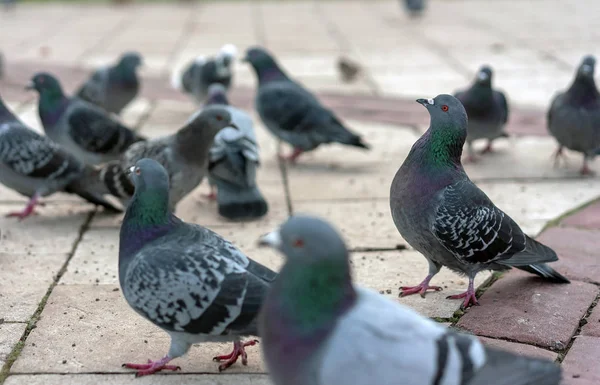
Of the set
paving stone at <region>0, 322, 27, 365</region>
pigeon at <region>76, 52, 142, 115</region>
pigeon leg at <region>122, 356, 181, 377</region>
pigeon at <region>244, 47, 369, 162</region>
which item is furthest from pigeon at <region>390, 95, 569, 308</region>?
pigeon at <region>76, 52, 142, 115</region>

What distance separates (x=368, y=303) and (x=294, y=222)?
40 cm

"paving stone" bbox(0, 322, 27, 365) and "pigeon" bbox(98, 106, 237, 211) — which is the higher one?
"pigeon" bbox(98, 106, 237, 211)

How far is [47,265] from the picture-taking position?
5051 mm

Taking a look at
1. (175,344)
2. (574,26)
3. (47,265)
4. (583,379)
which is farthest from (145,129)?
(574,26)

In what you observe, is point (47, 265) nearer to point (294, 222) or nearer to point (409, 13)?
point (294, 222)

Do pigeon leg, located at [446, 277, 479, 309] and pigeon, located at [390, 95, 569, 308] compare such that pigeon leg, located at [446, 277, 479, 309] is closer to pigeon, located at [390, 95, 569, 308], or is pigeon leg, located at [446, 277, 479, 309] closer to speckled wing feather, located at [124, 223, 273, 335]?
pigeon, located at [390, 95, 569, 308]

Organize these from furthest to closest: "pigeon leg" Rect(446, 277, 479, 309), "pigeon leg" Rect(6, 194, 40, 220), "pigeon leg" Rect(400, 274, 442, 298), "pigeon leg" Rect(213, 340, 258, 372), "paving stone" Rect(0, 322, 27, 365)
Answer: "pigeon leg" Rect(6, 194, 40, 220) → "pigeon leg" Rect(400, 274, 442, 298) → "pigeon leg" Rect(446, 277, 479, 309) → "paving stone" Rect(0, 322, 27, 365) → "pigeon leg" Rect(213, 340, 258, 372)

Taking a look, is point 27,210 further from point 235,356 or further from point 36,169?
point 235,356

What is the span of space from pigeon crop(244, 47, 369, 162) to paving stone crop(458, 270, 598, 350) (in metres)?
2.91

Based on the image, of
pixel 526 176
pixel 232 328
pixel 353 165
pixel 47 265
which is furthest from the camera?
pixel 353 165

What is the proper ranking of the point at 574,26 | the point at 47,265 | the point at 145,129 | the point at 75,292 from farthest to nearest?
the point at 574,26
the point at 145,129
the point at 47,265
the point at 75,292

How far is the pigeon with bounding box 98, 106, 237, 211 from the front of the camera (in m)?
5.61

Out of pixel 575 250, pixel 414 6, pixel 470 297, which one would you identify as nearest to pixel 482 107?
pixel 575 250

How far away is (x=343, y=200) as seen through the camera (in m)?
6.43
